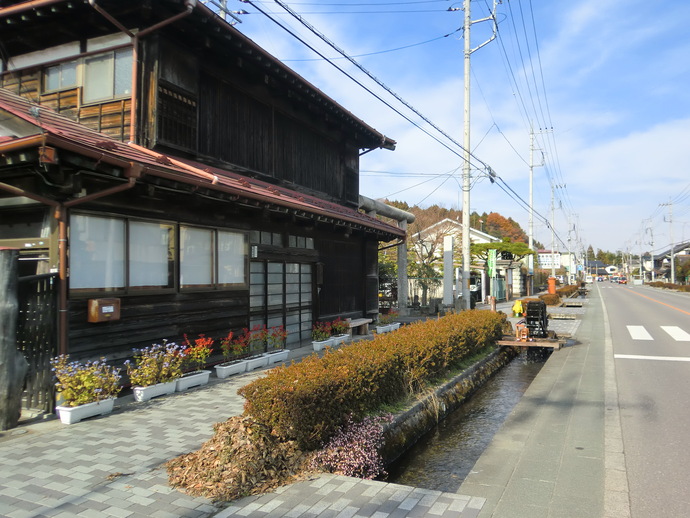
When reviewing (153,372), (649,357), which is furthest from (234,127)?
(649,357)

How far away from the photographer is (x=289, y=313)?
11.7 m

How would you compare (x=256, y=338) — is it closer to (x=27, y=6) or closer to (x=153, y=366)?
(x=153, y=366)

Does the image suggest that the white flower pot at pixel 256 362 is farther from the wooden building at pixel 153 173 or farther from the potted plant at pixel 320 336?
the potted plant at pixel 320 336

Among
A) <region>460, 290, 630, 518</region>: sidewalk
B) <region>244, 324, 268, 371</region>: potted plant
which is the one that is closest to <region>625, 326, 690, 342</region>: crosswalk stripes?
<region>460, 290, 630, 518</region>: sidewalk

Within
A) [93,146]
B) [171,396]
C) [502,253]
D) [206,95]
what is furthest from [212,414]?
[502,253]

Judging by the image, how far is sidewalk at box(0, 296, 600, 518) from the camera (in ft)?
11.8

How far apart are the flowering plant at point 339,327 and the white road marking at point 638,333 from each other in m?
9.41

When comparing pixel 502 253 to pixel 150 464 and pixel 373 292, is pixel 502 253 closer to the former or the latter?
pixel 373 292

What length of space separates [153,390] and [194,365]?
1.47 meters

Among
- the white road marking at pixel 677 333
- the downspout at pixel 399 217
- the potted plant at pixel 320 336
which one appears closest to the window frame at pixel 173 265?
the potted plant at pixel 320 336

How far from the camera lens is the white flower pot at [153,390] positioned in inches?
263

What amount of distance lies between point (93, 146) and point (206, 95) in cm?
440

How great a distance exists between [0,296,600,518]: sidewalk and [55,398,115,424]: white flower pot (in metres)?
0.12

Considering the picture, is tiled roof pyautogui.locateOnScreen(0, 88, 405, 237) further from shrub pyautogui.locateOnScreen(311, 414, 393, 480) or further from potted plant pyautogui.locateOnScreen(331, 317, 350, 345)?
shrub pyautogui.locateOnScreen(311, 414, 393, 480)
